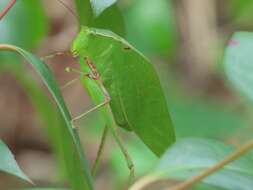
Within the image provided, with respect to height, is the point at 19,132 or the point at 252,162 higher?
the point at 252,162

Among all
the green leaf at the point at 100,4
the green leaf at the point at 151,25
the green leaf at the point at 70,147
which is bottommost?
the green leaf at the point at 151,25

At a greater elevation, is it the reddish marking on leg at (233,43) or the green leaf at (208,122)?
the reddish marking on leg at (233,43)

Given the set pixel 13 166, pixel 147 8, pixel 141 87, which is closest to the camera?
pixel 13 166

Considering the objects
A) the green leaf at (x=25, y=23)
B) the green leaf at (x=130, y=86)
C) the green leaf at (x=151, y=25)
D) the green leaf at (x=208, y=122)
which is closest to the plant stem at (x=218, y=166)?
the green leaf at (x=130, y=86)

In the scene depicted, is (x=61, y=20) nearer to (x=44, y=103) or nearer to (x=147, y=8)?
(x=147, y=8)

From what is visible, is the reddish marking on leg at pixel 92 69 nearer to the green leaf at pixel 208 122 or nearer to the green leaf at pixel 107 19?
the green leaf at pixel 107 19

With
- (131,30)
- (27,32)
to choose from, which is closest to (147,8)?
(131,30)

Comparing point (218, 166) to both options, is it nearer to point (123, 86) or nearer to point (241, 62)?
point (241, 62)

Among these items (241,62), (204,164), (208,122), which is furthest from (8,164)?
(208,122)
